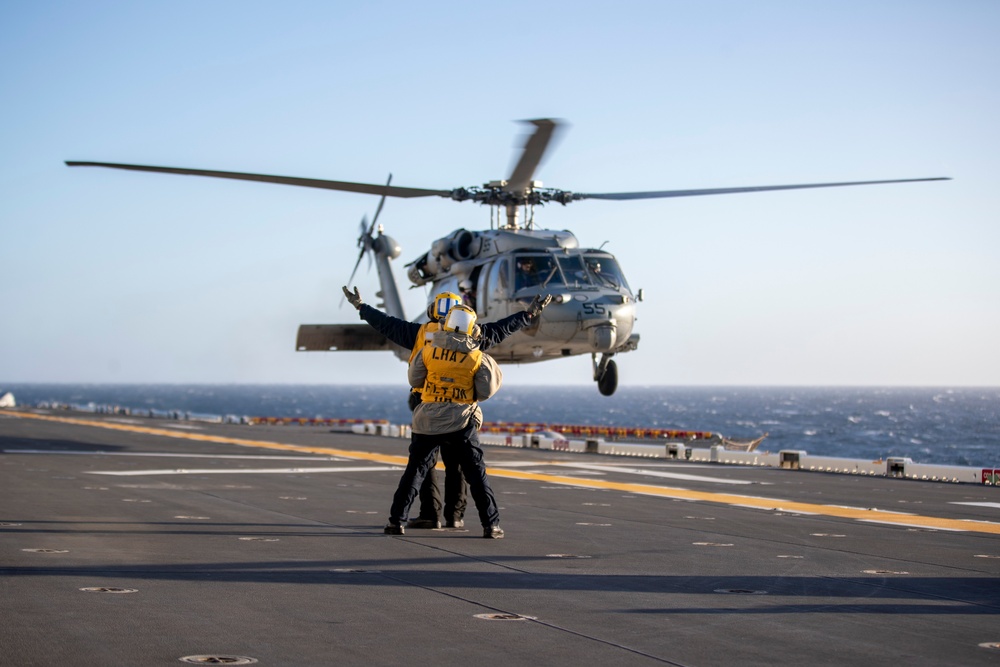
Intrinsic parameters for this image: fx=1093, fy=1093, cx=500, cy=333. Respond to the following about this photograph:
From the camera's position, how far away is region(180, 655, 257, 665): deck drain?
5367 mm

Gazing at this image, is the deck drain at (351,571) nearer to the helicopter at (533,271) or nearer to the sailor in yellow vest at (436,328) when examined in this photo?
the sailor in yellow vest at (436,328)

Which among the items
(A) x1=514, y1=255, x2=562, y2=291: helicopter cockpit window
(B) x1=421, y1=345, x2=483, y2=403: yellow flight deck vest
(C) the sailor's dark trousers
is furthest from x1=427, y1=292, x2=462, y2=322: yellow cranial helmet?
(A) x1=514, y1=255, x2=562, y2=291: helicopter cockpit window

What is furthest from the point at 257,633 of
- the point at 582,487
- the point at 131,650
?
the point at 582,487

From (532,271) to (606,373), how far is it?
3.61 meters

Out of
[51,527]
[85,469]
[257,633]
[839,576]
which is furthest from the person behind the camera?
[85,469]

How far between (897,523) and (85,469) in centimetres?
1355

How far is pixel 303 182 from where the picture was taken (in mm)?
21453

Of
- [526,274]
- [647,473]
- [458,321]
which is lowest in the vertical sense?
[647,473]

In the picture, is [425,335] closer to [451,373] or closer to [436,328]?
[436,328]

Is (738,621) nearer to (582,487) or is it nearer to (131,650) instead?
(131,650)

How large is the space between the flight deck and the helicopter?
694 centimetres

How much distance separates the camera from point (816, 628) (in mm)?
6344

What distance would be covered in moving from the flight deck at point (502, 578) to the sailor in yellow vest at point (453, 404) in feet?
1.39

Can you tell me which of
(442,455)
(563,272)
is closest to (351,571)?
(442,455)
